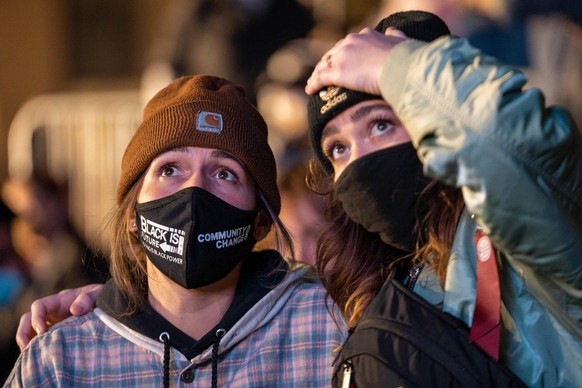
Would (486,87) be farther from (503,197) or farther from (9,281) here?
(9,281)

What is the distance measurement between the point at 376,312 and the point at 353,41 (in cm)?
65

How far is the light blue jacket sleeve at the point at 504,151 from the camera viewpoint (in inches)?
85.7

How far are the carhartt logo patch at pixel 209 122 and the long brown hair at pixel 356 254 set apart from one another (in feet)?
1.06

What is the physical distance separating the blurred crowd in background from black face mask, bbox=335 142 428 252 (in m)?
2.47

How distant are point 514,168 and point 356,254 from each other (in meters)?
0.82

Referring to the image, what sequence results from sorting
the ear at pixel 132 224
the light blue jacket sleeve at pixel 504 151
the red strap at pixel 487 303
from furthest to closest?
the ear at pixel 132 224
the red strap at pixel 487 303
the light blue jacket sleeve at pixel 504 151

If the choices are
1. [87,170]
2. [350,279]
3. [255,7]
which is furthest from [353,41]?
[87,170]

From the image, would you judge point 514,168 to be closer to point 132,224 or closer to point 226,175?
point 226,175

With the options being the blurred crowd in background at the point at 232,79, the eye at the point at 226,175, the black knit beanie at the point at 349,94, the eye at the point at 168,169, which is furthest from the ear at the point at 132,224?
the blurred crowd in background at the point at 232,79

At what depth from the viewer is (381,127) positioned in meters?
2.59

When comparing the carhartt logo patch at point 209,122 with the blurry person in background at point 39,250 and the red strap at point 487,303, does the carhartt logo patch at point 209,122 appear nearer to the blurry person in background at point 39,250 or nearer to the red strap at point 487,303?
the red strap at point 487,303

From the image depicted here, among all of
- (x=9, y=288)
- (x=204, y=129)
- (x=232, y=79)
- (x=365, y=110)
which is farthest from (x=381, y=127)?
(x=9, y=288)

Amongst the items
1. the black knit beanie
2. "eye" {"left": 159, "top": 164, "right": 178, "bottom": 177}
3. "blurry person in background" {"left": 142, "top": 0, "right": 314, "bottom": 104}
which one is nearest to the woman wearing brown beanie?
"eye" {"left": 159, "top": 164, "right": 178, "bottom": 177}

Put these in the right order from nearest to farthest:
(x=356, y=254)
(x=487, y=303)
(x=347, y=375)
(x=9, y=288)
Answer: (x=487, y=303), (x=347, y=375), (x=356, y=254), (x=9, y=288)
